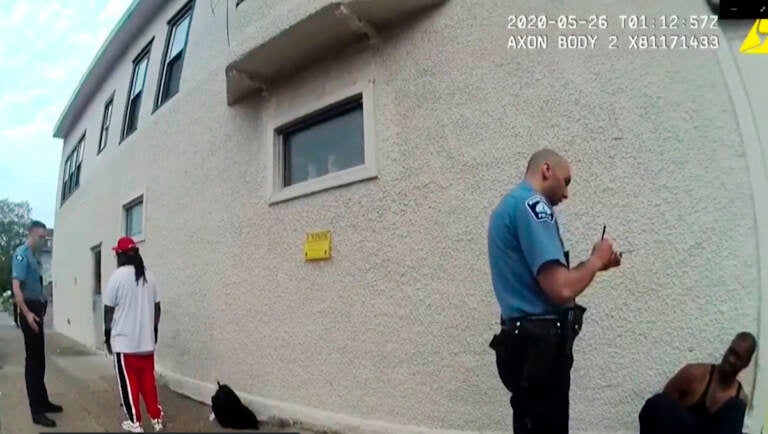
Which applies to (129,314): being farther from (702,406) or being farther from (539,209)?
(702,406)

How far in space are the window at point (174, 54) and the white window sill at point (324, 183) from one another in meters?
3.84

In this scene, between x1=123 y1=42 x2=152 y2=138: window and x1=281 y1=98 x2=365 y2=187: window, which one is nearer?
x1=281 y1=98 x2=365 y2=187: window

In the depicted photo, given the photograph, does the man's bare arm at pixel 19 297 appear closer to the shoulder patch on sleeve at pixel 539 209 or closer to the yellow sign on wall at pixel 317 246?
the yellow sign on wall at pixel 317 246

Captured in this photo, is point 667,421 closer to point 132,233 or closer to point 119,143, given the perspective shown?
point 132,233

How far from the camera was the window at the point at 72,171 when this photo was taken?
1533 centimetres

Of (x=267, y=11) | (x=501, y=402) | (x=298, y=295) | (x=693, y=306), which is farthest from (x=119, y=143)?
(x=693, y=306)

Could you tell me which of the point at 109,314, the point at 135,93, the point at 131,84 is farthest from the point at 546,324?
the point at 131,84

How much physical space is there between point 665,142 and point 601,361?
1.36m

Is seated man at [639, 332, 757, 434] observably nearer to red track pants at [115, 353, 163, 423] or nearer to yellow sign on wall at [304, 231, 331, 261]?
yellow sign on wall at [304, 231, 331, 261]

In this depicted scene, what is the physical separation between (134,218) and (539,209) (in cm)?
876

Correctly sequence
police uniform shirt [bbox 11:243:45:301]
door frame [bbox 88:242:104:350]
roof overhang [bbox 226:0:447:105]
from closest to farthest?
roof overhang [bbox 226:0:447:105], police uniform shirt [bbox 11:243:45:301], door frame [bbox 88:242:104:350]

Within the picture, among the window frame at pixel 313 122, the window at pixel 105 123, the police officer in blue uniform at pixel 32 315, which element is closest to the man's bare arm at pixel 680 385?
the window frame at pixel 313 122

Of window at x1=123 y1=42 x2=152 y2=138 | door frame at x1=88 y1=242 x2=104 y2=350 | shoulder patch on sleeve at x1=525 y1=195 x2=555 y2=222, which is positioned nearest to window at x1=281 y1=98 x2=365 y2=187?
shoulder patch on sleeve at x1=525 y1=195 x2=555 y2=222

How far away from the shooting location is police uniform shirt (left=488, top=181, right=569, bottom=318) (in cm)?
238
